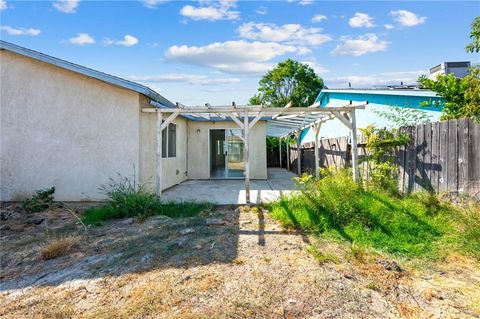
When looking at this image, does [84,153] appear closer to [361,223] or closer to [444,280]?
[361,223]

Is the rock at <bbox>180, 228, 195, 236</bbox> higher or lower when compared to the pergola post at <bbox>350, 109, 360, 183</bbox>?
lower

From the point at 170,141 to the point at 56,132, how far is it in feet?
12.0

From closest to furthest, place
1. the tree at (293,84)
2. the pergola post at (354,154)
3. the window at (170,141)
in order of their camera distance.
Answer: the pergola post at (354,154), the window at (170,141), the tree at (293,84)

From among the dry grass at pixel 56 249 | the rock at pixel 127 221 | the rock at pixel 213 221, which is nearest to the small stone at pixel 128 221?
the rock at pixel 127 221

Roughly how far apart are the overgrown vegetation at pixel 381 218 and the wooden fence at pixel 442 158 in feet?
1.16

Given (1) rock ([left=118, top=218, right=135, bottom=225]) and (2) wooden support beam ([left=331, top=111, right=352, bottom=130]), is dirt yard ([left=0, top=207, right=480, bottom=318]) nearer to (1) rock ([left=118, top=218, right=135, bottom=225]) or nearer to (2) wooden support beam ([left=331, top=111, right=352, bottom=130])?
(1) rock ([left=118, top=218, right=135, bottom=225])

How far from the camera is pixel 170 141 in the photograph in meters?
10.7

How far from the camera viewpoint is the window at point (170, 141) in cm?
998

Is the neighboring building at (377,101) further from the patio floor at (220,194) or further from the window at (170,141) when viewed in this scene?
the window at (170,141)

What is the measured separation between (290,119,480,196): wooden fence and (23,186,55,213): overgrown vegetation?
9346 millimetres

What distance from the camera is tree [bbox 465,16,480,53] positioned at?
16.5 feet

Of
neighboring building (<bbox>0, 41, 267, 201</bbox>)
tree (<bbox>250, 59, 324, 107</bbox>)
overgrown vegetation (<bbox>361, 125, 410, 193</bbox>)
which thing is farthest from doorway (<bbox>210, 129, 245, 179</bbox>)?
tree (<bbox>250, 59, 324, 107</bbox>)

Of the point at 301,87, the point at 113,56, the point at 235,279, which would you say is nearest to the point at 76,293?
the point at 235,279

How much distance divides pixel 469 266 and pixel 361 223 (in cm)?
173
